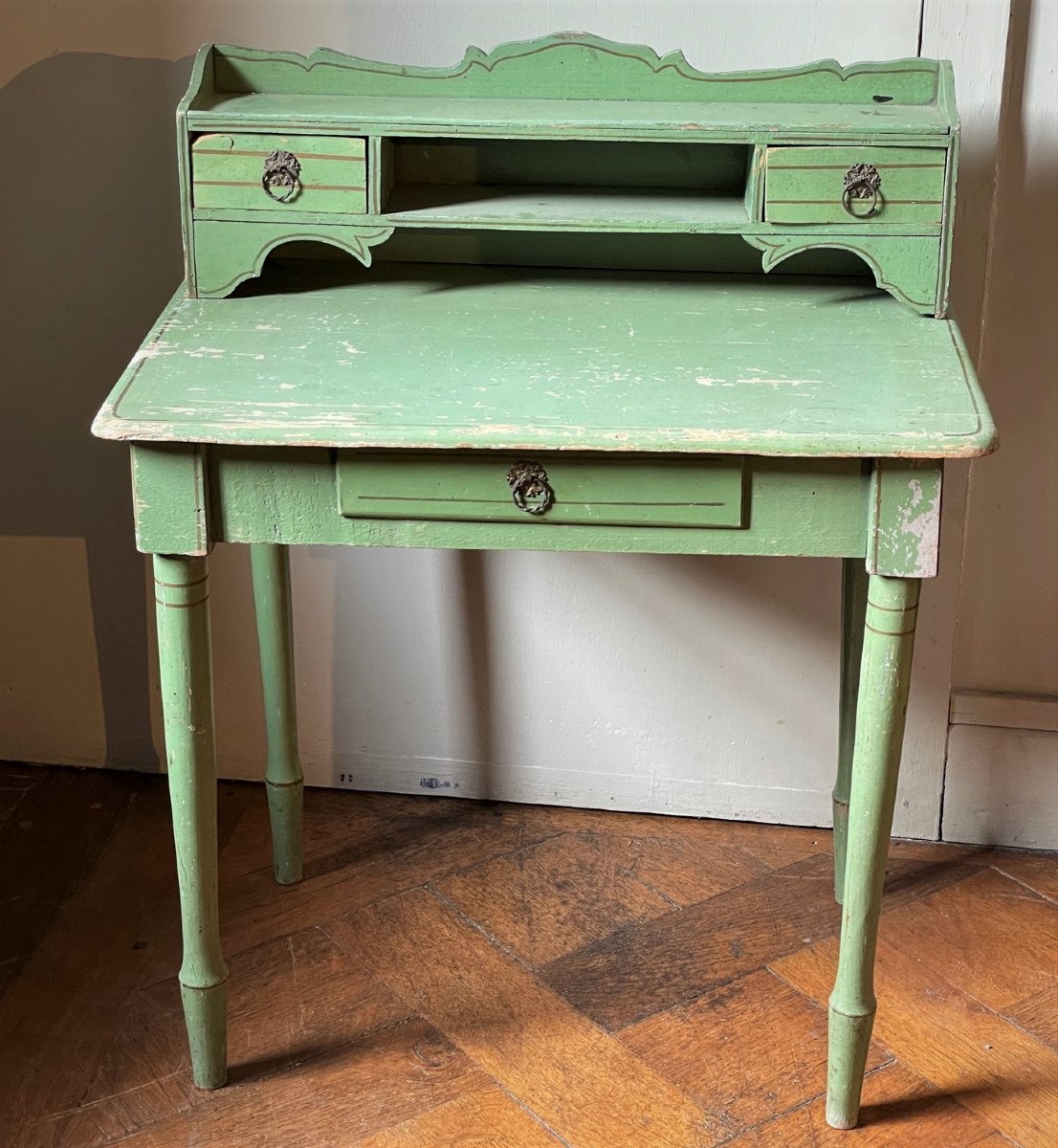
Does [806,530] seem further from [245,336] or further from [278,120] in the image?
[278,120]

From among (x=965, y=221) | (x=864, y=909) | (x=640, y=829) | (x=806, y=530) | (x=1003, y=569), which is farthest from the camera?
(x=640, y=829)

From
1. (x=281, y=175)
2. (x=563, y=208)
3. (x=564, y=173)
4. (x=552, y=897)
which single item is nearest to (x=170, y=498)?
(x=281, y=175)

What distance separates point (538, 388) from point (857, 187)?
0.48 metres

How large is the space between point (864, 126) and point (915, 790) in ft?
3.45

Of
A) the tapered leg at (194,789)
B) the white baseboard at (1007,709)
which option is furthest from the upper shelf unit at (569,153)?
the white baseboard at (1007,709)

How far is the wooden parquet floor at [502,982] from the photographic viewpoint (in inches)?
71.0

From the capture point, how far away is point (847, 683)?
2084mm

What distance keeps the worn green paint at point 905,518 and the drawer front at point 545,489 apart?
137mm

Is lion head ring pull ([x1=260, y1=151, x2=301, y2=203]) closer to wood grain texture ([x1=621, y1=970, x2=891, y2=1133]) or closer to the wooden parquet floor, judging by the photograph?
the wooden parquet floor

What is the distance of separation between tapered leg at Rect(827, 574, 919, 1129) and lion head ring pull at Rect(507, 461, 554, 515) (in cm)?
34

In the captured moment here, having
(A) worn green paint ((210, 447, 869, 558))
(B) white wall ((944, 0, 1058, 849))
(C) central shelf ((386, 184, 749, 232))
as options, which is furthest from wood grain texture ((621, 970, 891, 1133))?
(C) central shelf ((386, 184, 749, 232))

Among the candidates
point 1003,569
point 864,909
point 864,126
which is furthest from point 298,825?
point 864,126

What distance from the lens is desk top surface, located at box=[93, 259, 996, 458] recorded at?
146cm

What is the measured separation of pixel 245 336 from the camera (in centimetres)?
169
